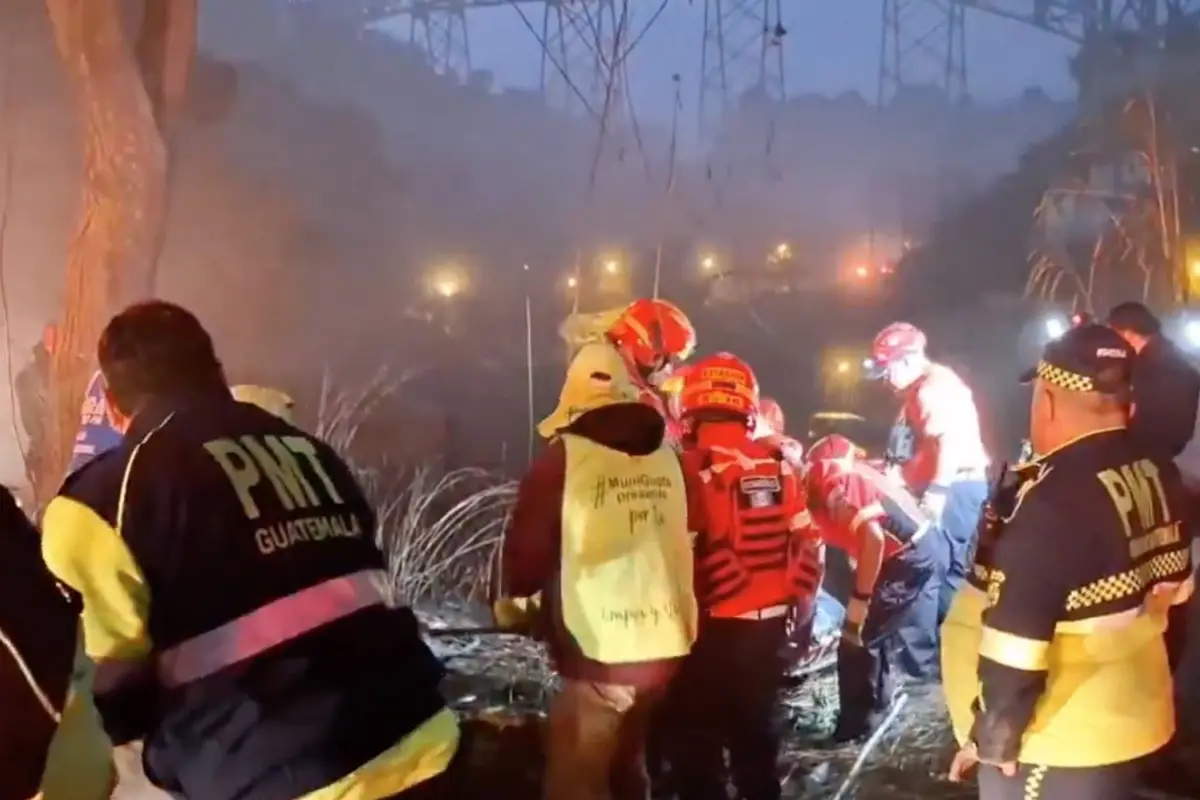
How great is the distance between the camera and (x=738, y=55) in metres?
4.20

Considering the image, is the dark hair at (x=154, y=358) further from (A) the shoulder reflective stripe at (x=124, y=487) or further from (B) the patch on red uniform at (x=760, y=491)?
(B) the patch on red uniform at (x=760, y=491)

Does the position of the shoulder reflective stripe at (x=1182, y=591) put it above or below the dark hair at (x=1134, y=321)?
below

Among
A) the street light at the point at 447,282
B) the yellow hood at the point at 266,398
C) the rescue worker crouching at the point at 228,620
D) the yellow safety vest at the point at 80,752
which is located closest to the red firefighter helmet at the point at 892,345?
the street light at the point at 447,282

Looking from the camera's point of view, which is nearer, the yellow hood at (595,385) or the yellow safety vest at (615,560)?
the yellow safety vest at (615,560)

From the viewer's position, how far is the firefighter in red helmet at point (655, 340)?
3689 millimetres

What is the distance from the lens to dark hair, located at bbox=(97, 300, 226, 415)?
177 cm

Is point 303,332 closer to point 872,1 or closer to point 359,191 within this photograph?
point 359,191

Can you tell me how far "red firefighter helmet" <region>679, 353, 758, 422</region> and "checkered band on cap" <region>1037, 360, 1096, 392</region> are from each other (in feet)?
3.25

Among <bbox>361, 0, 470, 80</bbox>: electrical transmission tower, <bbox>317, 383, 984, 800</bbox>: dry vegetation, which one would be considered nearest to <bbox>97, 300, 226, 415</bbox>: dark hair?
<bbox>317, 383, 984, 800</bbox>: dry vegetation

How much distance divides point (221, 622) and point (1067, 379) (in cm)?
152

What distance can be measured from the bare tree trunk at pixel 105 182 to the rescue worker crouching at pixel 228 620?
1.96 m

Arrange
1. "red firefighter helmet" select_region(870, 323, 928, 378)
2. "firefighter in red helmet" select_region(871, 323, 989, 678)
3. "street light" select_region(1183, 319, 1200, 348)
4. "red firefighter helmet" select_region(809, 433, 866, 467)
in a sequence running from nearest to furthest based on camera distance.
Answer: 1. "red firefighter helmet" select_region(809, 433, 866, 467)
2. "firefighter in red helmet" select_region(871, 323, 989, 678)
3. "red firefighter helmet" select_region(870, 323, 928, 378)
4. "street light" select_region(1183, 319, 1200, 348)

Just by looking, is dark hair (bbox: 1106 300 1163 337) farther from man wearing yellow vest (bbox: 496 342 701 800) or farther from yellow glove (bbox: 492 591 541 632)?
yellow glove (bbox: 492 591 541 632)

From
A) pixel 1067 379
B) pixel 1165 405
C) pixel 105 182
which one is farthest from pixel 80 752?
pixel 1165 405
